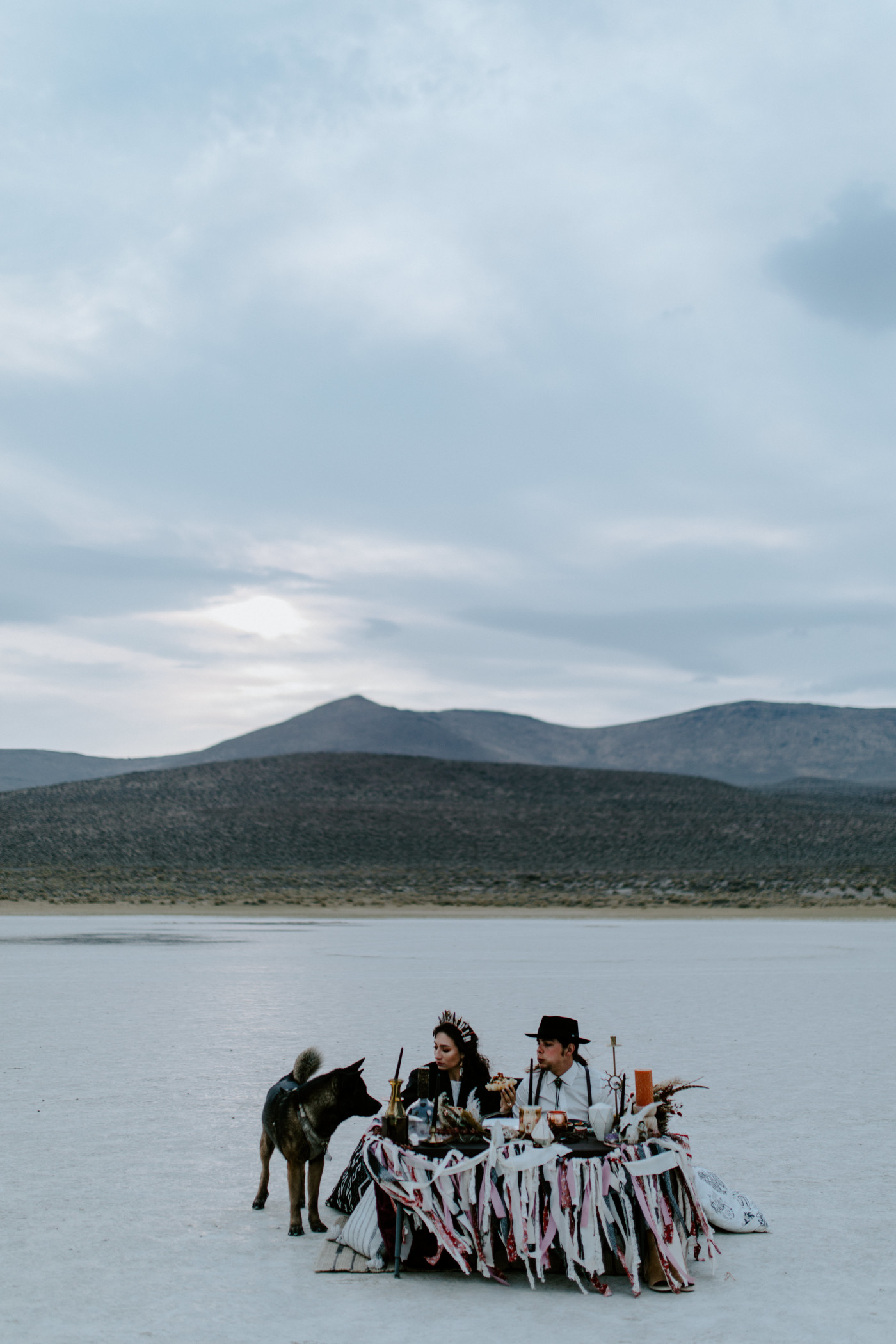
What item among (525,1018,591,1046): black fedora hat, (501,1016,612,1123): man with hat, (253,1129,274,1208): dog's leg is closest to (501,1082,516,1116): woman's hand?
(501,1016,612,1123): man with hat

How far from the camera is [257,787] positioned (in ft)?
330

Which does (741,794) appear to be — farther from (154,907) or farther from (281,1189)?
(281,1189)

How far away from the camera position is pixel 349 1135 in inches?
335

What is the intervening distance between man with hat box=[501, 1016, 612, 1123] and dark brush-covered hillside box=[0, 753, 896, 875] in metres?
58.5

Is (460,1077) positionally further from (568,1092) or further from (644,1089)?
(644,1089)

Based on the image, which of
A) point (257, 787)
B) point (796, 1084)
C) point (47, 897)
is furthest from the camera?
point (257, 787)

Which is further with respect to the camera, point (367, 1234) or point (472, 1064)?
point (472, 1064)

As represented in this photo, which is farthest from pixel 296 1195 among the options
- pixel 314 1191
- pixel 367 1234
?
pixel 367 1234

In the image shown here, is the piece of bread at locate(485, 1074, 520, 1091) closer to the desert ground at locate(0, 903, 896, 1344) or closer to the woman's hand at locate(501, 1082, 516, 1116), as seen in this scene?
the woman's hand at locate(501, 1082, 516, 1116)

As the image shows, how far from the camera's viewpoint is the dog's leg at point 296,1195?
6023mm

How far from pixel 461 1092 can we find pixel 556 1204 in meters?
0.79

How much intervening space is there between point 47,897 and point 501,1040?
40.7 m

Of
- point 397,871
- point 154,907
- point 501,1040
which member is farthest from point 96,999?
point 397,871

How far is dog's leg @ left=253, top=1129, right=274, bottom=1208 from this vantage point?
21.1 ft
